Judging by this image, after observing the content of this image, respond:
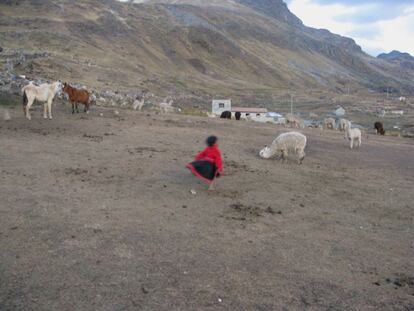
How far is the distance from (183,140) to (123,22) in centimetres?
8993

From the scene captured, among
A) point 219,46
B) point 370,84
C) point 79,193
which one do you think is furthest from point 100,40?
point 370,84

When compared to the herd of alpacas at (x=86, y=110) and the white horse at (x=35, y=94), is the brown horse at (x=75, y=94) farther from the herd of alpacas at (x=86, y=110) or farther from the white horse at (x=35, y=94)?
the white horse at (x=35, y=94)

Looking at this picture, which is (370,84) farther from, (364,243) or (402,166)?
(364,243)

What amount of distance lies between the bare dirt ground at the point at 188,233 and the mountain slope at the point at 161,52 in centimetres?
2603

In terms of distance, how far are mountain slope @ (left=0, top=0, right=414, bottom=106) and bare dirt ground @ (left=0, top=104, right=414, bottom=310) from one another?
85.4 feet

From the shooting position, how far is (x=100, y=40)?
266 ft

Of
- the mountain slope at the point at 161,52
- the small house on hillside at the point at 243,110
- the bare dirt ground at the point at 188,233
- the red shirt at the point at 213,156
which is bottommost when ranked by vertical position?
the bare dirt ground at the point at 188,233

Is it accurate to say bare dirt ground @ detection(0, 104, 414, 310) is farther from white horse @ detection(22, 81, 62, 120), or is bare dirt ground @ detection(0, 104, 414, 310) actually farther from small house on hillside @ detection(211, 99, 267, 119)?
small house on hillside @ detection(211, 99, 267, 119)

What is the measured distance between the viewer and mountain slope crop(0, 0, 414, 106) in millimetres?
53719

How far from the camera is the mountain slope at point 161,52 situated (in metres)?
53.7

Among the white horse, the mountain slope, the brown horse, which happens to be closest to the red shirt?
the white horse

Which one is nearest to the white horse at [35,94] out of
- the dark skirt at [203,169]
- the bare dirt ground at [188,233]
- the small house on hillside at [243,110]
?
the bare dirt ground at [188,233]

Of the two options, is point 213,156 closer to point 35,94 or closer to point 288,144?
point 288,144

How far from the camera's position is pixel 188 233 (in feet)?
23.6
